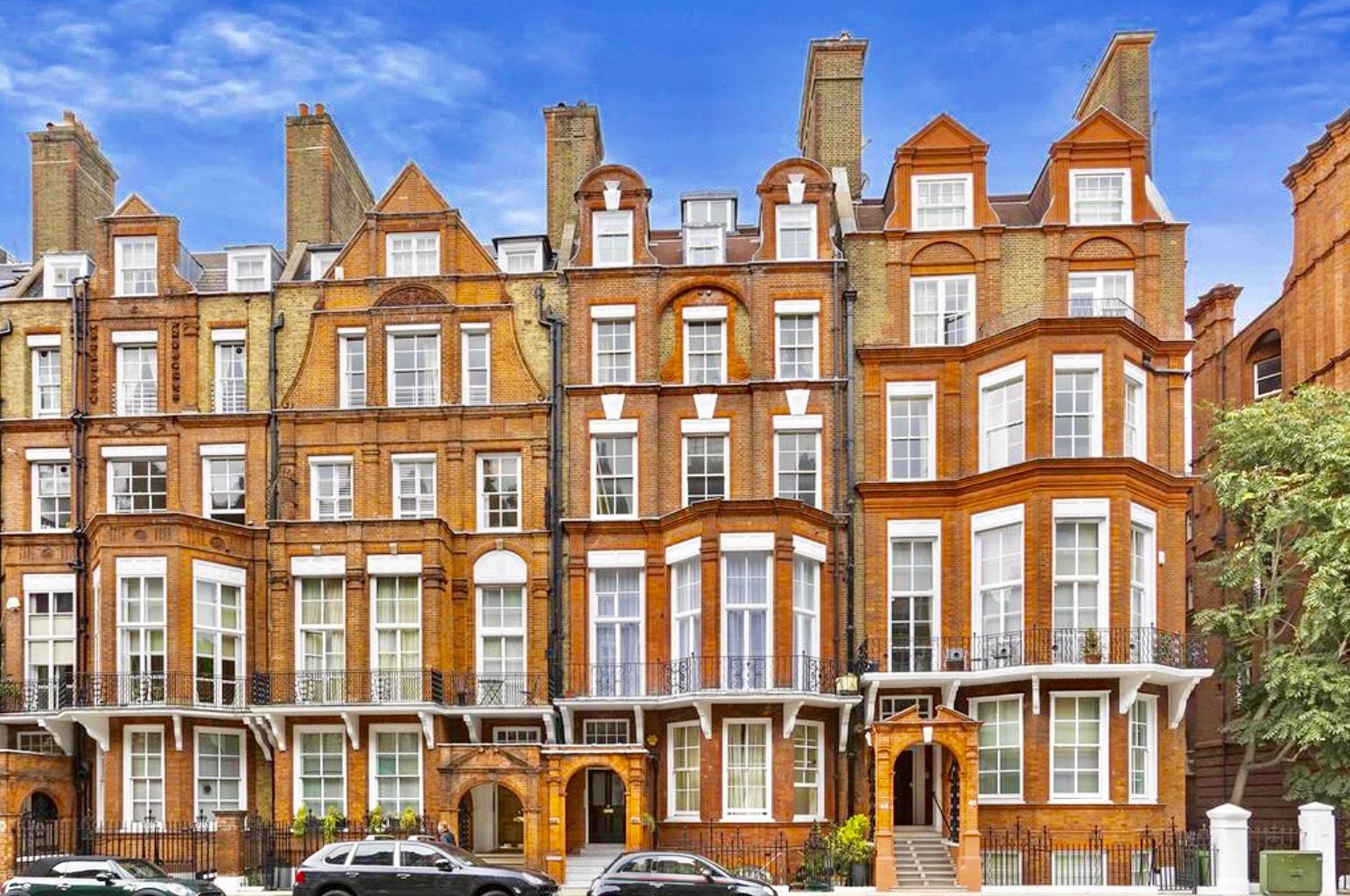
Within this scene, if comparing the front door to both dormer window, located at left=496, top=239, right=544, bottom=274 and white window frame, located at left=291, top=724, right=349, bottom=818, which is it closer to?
white window frame, located at left=291, top=724, right=349, bottom=818

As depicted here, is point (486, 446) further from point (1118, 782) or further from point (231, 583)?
point (1118, 782)

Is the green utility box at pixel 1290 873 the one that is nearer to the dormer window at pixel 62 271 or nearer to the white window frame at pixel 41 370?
the white window frame at pixel 41 370

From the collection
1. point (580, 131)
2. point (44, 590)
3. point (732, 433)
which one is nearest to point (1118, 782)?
point (732, 433)

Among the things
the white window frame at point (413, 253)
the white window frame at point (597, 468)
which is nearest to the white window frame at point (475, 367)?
the white window frame at point (413, 253)

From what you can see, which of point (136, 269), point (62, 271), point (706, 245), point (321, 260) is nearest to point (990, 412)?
point (706, 245)

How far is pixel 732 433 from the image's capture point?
3303 centimetres

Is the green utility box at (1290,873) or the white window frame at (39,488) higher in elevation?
the white window frame at (39,488)

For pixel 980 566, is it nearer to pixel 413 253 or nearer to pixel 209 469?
pixel 413 253

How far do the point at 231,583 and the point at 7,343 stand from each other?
9.11 m

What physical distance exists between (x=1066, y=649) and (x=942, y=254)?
9903 millimetres

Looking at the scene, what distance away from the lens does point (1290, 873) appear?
25.8 metres

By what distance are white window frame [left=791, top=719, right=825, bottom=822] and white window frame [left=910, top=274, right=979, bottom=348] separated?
9383 mm

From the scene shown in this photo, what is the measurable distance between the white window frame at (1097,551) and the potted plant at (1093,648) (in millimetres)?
215

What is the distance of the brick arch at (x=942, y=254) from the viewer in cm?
3294
